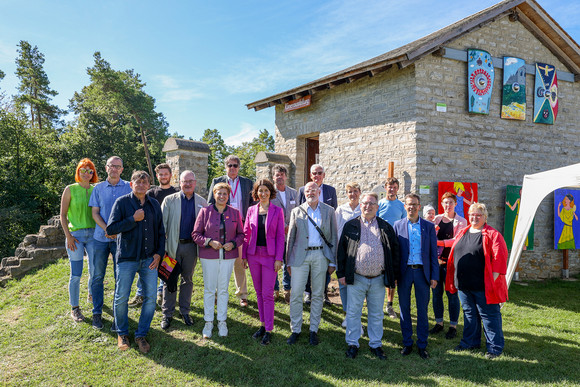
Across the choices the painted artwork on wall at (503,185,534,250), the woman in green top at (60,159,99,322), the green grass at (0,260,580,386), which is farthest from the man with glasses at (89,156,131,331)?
the painted artwork on wall at (503,185,534,250)

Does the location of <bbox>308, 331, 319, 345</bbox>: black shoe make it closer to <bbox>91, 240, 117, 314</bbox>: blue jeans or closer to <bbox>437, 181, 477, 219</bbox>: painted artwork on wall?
<bbox>91, 240, 117, 314</bbox>: blue jeans

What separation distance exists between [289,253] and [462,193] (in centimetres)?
546

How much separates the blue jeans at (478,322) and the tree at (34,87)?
29.7 metres

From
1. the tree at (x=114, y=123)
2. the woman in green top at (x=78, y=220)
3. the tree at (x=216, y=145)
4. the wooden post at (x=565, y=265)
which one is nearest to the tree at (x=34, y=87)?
the tree at (x=114, y=123)

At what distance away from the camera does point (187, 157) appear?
867cm

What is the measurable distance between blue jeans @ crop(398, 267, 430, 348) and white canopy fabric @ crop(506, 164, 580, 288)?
1.91 meters

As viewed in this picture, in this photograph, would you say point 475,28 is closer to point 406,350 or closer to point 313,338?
point 406,350

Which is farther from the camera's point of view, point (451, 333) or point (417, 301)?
point (451, 333)

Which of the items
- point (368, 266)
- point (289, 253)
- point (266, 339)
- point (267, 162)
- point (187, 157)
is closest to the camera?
point (368, 266)

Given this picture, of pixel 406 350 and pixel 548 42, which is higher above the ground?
pixel 548 42

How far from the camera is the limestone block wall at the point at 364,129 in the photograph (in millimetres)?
8039

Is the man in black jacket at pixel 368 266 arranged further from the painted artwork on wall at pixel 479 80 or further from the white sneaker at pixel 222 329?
the painted artwork on wall at pixel 479 80

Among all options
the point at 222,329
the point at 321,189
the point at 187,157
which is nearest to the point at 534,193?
the point at 321,189

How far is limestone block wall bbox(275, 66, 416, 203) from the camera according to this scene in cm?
804
